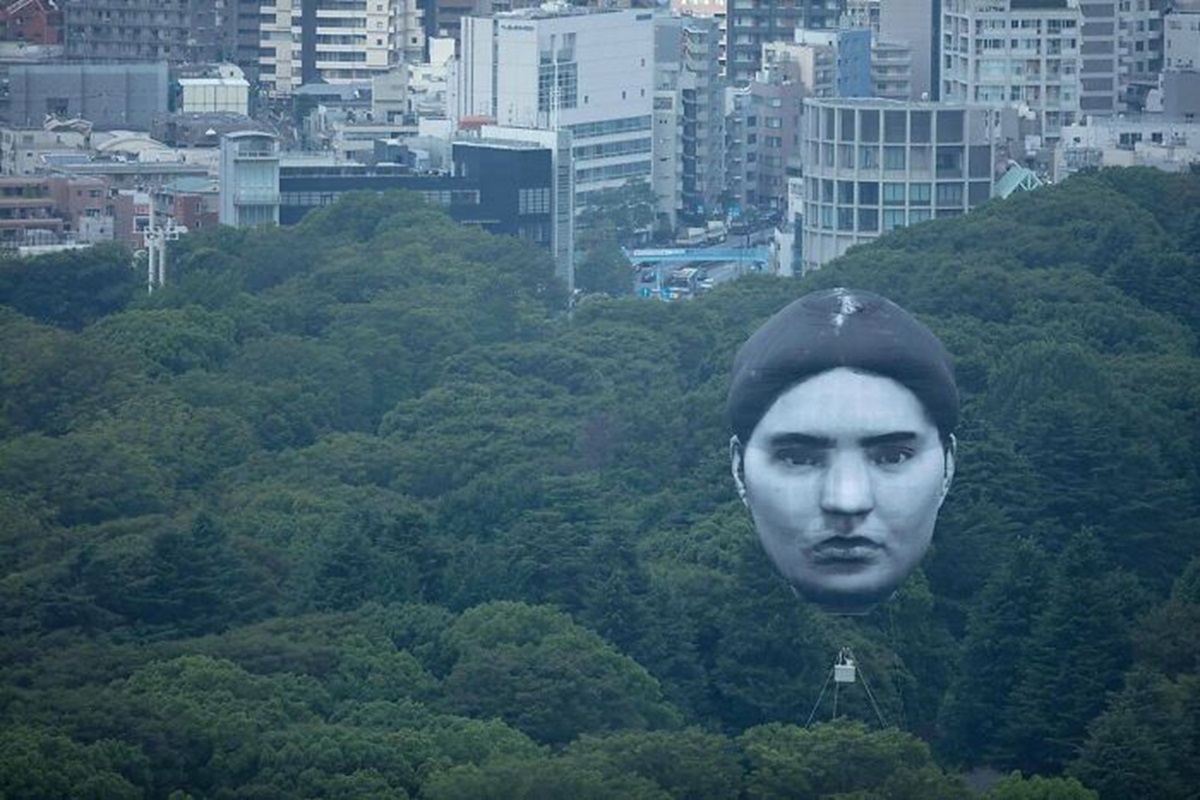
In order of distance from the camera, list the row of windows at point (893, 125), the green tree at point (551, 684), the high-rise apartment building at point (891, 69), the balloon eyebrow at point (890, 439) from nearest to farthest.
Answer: the balloon eyebrow at point (890, 439) < the green tree at point (551, 684) < the row of windows at point (893, 125) < the high-rise apartment building at point (891, 69)

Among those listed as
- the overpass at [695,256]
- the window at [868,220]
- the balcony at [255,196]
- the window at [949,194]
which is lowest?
the overpass at [695,256]

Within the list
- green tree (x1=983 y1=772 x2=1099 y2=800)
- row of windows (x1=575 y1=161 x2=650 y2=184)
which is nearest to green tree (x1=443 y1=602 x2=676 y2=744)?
green tree (x1=983 y1=772 x2=1099 y2=800)

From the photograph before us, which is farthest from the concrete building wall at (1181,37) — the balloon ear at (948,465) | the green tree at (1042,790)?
the green tree at (1042,790)

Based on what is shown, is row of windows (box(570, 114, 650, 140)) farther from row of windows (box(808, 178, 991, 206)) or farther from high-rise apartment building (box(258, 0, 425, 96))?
high-rise apartment building (box(258, 0, 425, 96))

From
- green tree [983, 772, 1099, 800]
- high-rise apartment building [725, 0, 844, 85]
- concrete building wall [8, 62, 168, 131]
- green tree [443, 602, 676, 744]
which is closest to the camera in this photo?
green tree [983, 772, 1099, 800]

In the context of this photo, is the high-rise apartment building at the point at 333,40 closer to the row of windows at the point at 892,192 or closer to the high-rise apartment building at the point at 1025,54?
the high-rise apartment building at the point at 1025,54

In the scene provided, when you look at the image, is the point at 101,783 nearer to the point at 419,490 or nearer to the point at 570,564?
the point at 570,564

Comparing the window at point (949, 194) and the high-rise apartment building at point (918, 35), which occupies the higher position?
the high-rise apartment building at point (918, 35)
